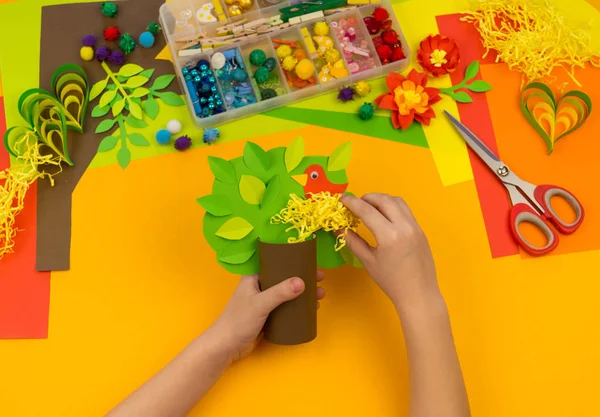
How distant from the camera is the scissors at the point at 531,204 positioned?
93 centimetres

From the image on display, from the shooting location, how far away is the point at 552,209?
94cm

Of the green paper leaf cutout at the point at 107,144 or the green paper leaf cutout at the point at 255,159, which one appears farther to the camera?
the green paper leaf cutout at the point at 107,144

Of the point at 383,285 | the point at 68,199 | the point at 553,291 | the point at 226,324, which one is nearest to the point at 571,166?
the point at 553,291

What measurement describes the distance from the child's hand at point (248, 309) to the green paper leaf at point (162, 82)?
0.44 m

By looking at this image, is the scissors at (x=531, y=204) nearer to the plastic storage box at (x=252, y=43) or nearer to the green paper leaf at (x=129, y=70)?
the plastic storage box at (x=252, y=43)

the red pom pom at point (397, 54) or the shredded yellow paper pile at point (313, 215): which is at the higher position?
the red pom pom at point (397, 54)

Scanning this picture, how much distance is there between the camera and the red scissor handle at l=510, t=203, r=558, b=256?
3.03ft

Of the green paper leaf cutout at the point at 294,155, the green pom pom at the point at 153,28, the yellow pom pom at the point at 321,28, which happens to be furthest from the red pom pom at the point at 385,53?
the green pom pom at the point at 153,28

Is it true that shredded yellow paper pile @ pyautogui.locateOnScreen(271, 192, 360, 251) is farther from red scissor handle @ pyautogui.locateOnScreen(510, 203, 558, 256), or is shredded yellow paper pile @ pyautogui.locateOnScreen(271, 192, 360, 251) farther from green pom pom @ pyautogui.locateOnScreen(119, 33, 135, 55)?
green pom pom @ pyautogui.locateOnScreen(119, 33, 135, 55)

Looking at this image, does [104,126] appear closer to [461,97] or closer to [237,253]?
[237,253]

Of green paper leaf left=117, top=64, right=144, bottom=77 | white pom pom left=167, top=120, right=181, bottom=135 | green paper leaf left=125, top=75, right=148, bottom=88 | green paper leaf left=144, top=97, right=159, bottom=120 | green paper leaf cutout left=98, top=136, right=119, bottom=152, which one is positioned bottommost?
green paper leaf cutout left=98, top=136, right=119, bottom=152

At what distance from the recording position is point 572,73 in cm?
104

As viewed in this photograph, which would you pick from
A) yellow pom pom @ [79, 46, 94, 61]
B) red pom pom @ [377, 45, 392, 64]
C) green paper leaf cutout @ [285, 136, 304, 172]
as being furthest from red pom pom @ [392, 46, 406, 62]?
yellow pom pom @ [79, 46, 94, 61]

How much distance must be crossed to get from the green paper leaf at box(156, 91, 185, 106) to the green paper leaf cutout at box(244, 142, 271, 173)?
29 centimetres
